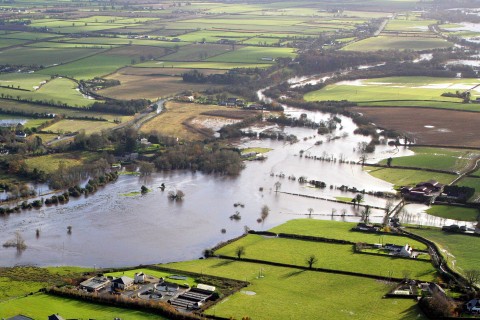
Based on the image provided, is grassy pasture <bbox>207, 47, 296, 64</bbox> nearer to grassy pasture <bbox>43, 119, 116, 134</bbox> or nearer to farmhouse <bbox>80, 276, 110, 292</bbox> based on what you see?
grassy pasture <bbox>43, 119, 116, 134</bbox>

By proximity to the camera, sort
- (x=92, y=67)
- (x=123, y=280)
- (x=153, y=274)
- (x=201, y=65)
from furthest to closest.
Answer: (x=201, y=65) → (x=92, y=67) → (x=153, y=274) → (x=123, y=280)

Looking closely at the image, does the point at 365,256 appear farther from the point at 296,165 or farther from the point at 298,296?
the point at 296,165

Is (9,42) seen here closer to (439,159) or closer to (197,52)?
(197,52)

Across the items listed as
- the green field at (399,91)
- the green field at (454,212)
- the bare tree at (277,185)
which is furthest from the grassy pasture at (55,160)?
the green field at (399,91)

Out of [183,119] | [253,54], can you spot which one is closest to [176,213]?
[183,119]

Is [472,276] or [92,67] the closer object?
[472,276]

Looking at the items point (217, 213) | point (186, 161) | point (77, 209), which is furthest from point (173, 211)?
point (186, 161)

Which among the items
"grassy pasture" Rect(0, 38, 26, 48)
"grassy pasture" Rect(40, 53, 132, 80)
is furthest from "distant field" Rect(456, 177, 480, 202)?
"grassy pasture" Rect(0, 38, 26, 48)
